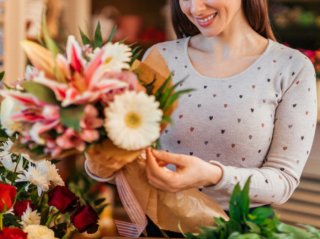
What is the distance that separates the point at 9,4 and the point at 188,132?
9.84ft

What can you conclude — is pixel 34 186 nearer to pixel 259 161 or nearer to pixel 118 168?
pixel 118 168

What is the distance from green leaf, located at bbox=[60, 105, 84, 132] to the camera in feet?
3.54

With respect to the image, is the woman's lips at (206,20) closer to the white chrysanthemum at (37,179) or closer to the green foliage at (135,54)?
the green foliage at (135,54)

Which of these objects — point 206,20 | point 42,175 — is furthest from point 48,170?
point 206,20

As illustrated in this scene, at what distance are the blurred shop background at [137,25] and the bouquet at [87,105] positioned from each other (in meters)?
2.73

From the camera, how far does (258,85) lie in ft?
5.09

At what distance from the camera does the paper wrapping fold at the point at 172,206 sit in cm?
134

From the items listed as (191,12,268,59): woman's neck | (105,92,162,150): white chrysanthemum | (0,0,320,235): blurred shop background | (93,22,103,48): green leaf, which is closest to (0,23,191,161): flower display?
(105,92,162,150): white chrysanthemum

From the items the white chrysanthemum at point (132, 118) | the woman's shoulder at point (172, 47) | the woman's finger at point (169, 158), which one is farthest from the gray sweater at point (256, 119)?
the white chrysanthemum at point (132, 118)

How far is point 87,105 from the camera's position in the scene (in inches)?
43.4

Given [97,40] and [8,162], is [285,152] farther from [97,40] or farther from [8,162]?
[8,162]

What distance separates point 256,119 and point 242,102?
53 mm

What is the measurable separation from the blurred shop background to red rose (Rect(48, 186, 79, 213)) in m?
2.56

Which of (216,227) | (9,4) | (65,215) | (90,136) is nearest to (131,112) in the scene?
(90,136)
